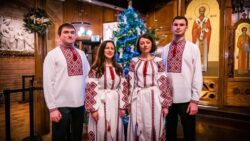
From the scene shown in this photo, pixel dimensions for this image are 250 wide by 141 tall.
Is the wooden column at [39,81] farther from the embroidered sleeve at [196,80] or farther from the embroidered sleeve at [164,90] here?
the embroidered sleeve at [196,80]

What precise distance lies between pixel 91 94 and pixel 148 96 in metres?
0.60

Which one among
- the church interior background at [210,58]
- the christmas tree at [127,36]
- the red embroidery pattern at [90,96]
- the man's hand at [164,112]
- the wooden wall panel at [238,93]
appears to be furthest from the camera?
the wooden wall panel at [238,93]

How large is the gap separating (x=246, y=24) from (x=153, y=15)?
7.40ft

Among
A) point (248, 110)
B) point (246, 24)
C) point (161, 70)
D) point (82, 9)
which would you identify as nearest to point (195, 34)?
point (246, 24)

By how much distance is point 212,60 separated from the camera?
5.80 metres

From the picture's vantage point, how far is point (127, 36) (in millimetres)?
3680

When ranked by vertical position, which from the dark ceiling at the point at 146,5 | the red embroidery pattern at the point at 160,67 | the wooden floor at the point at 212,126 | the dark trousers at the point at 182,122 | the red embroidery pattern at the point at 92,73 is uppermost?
the dark ceiling at the point at 146,5

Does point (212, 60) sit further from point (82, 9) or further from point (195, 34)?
point (82, 9)

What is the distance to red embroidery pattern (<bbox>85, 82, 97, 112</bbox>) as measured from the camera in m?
2.38

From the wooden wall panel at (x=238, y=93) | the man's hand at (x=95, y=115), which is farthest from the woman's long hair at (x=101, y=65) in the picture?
the wooden wall panel at (x=238, y=93)

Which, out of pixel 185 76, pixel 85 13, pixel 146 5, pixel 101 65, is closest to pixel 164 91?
pixel 185 76

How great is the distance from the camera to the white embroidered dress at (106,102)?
2.40 meters

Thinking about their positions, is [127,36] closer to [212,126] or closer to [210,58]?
[212,126]

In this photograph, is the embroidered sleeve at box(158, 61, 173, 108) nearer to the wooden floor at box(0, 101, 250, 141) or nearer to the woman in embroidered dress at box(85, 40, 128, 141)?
the woman in embroidered dress at box(85, 40, 128, 141)
